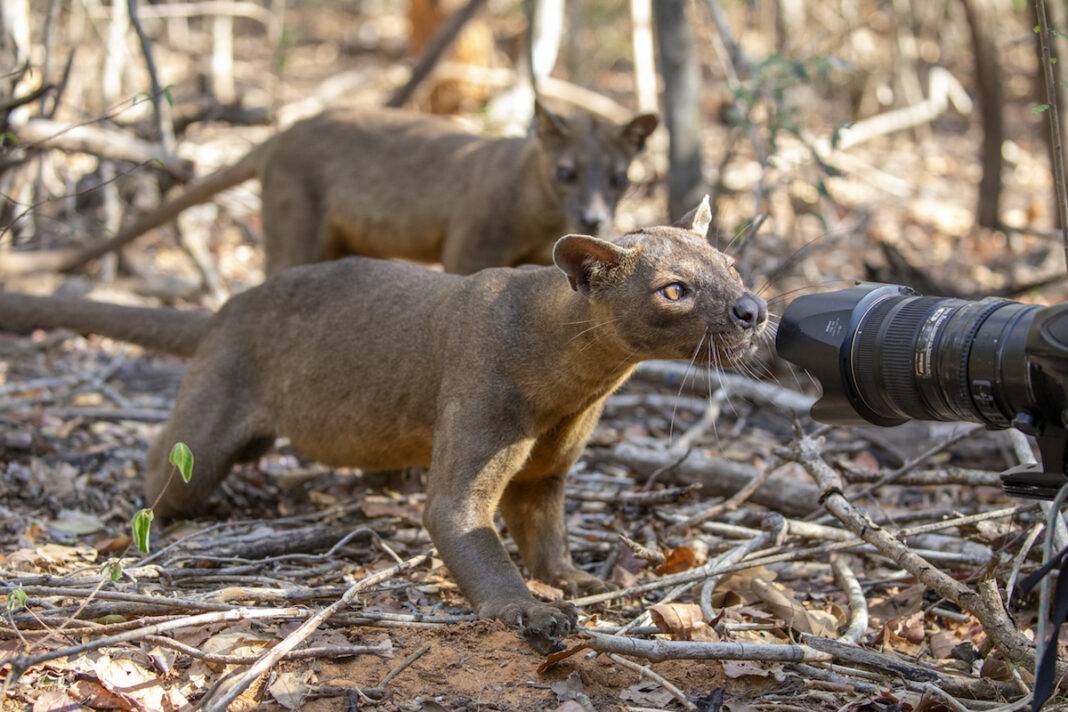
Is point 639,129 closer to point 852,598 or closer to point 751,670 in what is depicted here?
point 852,598

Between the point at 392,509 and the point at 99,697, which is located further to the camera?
the point at 392,509

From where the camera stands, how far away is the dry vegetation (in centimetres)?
377

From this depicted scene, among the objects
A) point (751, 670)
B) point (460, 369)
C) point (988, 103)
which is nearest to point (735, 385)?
point (460, 369)

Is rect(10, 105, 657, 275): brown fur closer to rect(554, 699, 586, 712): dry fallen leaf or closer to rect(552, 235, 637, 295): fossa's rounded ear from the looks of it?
rect(552, 235, 637, 295): fossa's rounded ear

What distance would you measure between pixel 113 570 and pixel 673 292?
2.04 meters

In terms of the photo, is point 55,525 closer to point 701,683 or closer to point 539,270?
point 539,270

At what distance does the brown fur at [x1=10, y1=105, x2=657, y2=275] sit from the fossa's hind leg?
2.27 meters

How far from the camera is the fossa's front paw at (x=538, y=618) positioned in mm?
3965

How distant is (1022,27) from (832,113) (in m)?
3.39

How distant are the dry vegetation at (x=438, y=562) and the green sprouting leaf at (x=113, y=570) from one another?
6cm

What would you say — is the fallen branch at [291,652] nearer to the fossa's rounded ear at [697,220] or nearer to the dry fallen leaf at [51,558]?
the dry fallen leaf at [51,558]

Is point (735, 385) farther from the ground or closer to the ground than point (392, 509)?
farther from the ground

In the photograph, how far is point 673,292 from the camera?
13.8 ft

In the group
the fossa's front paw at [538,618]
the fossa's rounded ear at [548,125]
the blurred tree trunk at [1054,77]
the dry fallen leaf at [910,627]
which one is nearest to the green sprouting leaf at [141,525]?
the fossa's front paw at [538,618]
